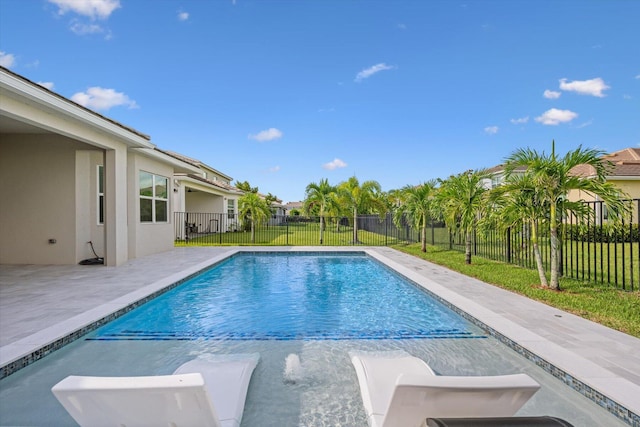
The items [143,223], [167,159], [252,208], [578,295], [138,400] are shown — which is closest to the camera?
[138,400]

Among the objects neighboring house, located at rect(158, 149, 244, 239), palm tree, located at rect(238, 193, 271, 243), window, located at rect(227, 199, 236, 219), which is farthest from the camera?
window, located at rect(227, 199, 236, 219)

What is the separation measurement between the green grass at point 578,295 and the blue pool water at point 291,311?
1803 millimetres

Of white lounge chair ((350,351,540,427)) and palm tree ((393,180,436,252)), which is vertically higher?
palm tree ((393,180,436,252))

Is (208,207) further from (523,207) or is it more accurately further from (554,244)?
(554,244)

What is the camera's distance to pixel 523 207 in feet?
22.5

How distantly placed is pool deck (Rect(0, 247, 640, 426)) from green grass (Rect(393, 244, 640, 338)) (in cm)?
30

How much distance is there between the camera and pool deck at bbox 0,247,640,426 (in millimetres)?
3367

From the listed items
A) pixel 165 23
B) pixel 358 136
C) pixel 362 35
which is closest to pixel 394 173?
pixel 358 136

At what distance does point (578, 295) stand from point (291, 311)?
5.56 metres

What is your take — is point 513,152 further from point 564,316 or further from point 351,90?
point 351,90

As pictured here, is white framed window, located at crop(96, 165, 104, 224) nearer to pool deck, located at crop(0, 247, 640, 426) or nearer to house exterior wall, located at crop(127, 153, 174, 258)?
house exterior wall, located at crop(127, 153, 174, 258)

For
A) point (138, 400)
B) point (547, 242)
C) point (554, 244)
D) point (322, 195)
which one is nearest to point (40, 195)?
point (138, 400)

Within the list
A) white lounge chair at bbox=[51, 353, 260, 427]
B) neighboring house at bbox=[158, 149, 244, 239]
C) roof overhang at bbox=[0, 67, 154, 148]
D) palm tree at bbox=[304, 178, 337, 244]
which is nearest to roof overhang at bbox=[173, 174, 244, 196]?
neighboring house at bbox=[158, 149, 244, 239]

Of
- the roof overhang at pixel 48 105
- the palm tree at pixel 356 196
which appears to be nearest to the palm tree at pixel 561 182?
the roof overhang at pixel 48 105
